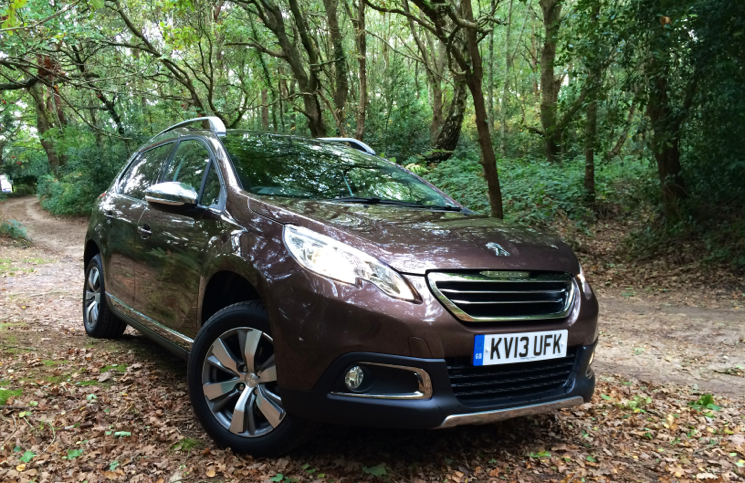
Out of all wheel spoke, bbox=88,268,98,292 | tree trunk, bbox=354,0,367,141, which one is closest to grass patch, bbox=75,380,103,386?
wheel spoke, bbox=88,268,98,292

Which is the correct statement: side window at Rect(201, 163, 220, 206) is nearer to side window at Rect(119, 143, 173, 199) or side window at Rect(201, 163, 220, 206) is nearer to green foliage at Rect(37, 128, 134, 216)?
side window at Rect(119, 143, 173, 199)

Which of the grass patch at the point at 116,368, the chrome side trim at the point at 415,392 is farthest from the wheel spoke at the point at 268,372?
the grass patch at the point at 116,368

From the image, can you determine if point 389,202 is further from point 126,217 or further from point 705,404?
point 705,404

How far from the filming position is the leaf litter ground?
263 centimetres

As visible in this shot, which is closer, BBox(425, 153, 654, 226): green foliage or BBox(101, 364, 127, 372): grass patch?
BBox(101, 364, 127, 372): grass patch

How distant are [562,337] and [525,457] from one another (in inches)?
27.7

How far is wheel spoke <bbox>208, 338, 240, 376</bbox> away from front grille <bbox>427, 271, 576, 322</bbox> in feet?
3.49

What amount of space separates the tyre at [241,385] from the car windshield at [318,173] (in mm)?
800

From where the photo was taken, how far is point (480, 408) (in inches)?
93.1

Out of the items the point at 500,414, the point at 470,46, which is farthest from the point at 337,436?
the point at 470,46

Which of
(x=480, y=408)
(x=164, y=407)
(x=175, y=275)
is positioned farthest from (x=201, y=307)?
(x=480, y=408)

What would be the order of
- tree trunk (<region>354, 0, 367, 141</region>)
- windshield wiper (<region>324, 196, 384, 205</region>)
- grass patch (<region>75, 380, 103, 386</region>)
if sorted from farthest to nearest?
tree trunk (<region>354, 0, 367, 141</region>)
grass patch (<region>75, 380, 103, 386</region>)
windshield wiper (<region>324, 196, 384, 205</region>)

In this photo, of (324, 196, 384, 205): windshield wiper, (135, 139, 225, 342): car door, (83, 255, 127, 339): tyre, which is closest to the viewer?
(135, 139, 225, 342): car door

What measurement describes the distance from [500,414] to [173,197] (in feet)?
6.89
